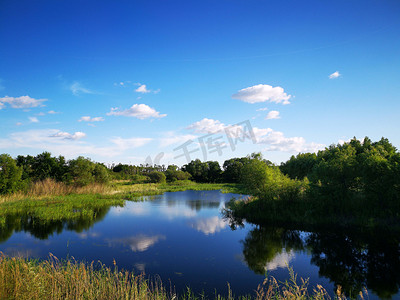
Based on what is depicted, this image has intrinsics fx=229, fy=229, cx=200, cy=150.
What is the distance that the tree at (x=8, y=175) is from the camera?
23.4 metres

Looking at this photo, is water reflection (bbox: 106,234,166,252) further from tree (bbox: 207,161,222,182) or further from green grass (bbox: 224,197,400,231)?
tree (bbox: 207,161,222,182)

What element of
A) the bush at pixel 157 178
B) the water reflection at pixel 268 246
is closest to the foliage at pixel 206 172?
the bush at pixel 157 178

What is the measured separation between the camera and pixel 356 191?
1684cm

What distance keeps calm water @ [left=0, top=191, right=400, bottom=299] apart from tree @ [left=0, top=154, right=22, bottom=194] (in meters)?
8.34

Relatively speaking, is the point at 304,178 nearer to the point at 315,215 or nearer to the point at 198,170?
the point at 315,215

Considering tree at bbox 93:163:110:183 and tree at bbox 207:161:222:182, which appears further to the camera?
tree at bbox 207:161:222:182

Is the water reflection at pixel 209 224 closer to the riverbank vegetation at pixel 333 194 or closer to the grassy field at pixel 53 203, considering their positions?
the riverbank vegetation at pixel 333 194

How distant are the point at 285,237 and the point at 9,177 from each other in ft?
89.8

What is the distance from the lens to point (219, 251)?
12711 millimetres

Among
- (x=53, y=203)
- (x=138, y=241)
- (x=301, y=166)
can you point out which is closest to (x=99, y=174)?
(x=53, y=203)

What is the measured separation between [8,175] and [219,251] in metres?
24.0

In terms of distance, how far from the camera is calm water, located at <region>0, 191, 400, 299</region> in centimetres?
937

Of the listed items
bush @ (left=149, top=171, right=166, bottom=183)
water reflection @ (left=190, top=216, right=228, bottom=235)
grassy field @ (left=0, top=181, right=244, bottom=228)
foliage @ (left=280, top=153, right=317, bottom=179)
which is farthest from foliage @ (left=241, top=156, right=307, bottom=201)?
bush @ (left=149, top=171, right=166, bottom=183)

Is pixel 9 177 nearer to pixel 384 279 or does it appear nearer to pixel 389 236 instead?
pixel 384 279
